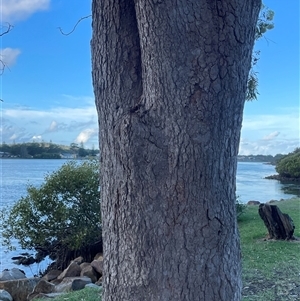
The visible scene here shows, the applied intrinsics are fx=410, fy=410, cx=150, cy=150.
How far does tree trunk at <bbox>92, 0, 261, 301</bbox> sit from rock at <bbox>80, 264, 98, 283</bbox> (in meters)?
6.32

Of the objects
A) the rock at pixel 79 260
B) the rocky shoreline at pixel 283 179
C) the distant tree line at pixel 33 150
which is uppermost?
the distant tree line at pixel 33 150

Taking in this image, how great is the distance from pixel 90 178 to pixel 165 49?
31.0 ft

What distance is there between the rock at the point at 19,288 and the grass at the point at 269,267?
165 inches

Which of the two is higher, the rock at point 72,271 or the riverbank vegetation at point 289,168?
the riverbank vegetation at point 289,168

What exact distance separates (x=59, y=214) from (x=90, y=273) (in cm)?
291

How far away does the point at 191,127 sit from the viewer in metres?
2.19

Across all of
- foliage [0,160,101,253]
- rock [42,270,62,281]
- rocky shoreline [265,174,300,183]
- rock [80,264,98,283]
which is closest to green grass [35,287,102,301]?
rock [80,264,98,283]

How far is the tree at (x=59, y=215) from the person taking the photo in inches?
435

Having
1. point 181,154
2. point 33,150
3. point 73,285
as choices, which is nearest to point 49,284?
point 73,285

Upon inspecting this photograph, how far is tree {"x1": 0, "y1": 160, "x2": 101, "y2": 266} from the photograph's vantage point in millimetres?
11055

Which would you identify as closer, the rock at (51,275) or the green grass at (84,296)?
the green grass at (84,296)

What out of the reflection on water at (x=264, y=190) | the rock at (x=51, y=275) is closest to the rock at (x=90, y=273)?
the rock at (x=51, y=275)

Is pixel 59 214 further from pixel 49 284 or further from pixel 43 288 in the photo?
pixel 43 288

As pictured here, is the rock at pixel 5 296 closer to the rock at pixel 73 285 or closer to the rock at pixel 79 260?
the rock at pixel 73 285
